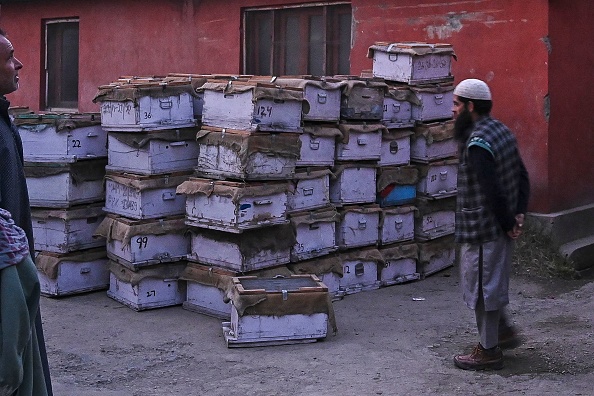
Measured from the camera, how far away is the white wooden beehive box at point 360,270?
829 cm

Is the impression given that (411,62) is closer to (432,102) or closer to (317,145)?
(432,102)

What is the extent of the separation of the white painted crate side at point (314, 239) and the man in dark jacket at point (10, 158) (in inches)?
164

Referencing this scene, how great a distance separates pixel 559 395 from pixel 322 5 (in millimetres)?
7444

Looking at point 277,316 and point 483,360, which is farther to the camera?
point 277,316

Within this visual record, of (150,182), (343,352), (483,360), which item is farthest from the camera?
(150,182)

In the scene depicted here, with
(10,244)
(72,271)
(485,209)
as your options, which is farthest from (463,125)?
(72,271)

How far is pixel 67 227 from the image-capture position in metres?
8.19

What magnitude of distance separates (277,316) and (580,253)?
4103 millimetres

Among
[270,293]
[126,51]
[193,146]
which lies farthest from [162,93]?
[126,51]

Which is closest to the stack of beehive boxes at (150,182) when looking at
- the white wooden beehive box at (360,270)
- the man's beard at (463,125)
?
the white wooden beehive box at (360,270)

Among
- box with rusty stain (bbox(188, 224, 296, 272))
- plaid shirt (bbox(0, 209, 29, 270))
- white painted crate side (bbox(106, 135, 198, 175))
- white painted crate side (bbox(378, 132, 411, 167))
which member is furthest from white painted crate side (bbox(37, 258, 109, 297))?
plaid shirt (bbox(0, 209, 29, 270))

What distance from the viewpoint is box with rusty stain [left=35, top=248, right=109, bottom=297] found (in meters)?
8.23

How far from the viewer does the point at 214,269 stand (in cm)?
758

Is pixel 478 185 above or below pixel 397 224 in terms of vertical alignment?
above
